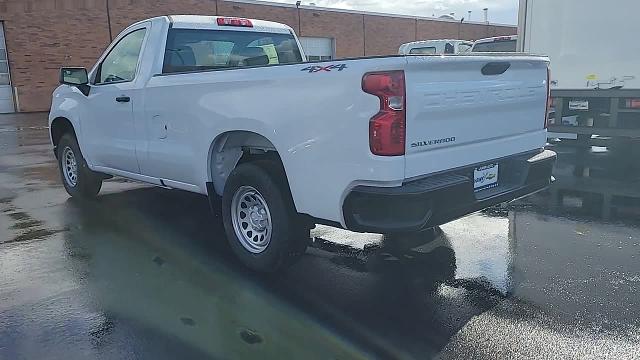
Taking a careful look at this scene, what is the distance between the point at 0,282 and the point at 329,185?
280 centimetres

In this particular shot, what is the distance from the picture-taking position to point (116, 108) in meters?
5.93

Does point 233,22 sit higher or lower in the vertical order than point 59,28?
lower

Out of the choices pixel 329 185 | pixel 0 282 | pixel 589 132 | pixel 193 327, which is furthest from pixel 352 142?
pixel 589 132

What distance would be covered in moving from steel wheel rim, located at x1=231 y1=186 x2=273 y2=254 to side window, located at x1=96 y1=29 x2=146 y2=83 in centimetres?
205

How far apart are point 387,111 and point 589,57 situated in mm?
7467

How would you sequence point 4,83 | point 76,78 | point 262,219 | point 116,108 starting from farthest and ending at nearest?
point 4,83, point 76,78, point 116,108, point 262,219

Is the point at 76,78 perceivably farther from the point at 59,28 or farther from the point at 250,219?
the point at 59,28

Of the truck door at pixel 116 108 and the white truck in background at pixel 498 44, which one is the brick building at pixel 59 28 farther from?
the truck door at pixel 116 108

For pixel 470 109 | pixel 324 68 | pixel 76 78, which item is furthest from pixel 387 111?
pixel 76 78

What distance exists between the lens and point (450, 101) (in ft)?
12.2

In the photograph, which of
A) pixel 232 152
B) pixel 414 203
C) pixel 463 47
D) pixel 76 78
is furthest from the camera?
pixel 463 47

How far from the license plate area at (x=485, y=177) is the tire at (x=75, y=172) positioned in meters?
4.86

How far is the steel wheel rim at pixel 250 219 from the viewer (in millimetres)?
4484

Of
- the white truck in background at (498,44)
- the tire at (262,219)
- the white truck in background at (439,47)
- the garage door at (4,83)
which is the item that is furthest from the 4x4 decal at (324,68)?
the garage door at (4,83)
